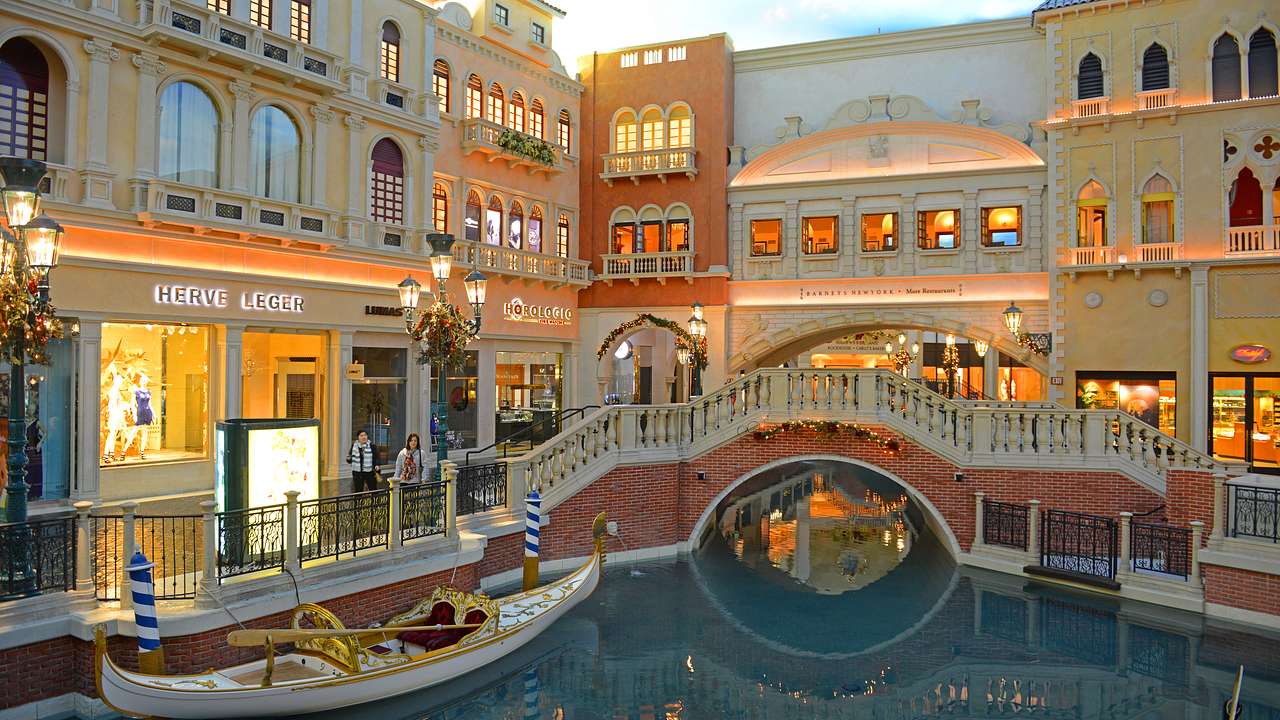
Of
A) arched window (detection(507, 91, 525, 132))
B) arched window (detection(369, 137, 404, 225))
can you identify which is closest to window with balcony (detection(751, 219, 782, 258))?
arched window (detection(507, 91, 525, 132))

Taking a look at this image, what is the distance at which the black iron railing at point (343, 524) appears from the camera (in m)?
10.4

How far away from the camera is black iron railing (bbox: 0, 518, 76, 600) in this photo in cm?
840

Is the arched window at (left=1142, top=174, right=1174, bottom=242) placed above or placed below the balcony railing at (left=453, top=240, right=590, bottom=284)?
above

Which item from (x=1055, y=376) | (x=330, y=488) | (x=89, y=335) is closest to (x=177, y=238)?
(x=89, y=335)

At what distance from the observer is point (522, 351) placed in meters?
23.3

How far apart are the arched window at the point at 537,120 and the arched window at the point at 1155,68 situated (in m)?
14.5

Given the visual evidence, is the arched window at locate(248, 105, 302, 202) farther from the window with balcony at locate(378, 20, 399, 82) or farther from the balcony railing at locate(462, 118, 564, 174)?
the balcony railing at locate(462, 118, 564, 174)

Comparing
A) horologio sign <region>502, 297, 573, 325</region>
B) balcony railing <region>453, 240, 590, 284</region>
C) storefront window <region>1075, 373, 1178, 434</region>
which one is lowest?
storefront window <region>1075, 373, 1178, 434</region>

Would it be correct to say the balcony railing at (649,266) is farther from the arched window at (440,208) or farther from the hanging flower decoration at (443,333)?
the hanging flower decoration at (443,333)

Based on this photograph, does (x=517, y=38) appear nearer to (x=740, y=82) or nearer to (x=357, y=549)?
(x=740, y=82)

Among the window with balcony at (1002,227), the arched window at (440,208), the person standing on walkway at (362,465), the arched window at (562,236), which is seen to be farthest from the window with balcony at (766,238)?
the person standing on walkway at (362,465)

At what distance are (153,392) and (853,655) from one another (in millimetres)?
12323

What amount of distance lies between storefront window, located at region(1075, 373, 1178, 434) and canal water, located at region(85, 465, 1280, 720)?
7.51m

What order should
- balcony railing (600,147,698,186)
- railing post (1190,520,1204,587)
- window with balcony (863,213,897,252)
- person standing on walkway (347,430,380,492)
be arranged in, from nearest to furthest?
railing post (1190,520,1204,587), person standing on walkway (347,430,380,492), window with balcony (863,213,897,252), balcony railing (600,147,698,186)
